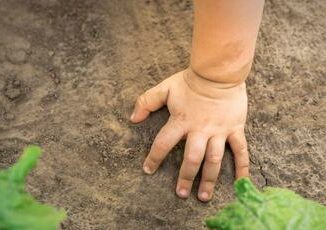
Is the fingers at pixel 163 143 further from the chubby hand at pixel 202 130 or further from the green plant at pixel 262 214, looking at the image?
the green plant at pixel 262 214

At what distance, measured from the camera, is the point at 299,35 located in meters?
1.70

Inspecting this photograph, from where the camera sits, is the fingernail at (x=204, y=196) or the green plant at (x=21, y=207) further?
the fingernail at (x=204, y=196)

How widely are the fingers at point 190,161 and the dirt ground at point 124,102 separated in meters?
0.03

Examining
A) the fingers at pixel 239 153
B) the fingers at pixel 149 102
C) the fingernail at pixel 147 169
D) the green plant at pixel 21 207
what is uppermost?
the green plant at pixel 21 207

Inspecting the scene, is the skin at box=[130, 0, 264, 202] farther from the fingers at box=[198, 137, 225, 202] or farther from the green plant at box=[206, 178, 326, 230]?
the green plant at box=[206, 178, 326, 230]

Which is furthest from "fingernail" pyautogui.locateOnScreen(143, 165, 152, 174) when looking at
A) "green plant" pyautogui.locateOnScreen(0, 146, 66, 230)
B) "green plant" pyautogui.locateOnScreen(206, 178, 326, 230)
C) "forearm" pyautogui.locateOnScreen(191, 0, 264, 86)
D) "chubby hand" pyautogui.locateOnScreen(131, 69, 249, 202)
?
"green plant" pyautogui.locateOnScreen(0, 146, 66, 230)

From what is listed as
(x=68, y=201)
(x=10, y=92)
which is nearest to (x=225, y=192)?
(x=68, y=201)

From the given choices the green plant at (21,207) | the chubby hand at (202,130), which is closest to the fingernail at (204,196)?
the chubby hand at (202,130)

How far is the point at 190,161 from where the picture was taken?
1.37m

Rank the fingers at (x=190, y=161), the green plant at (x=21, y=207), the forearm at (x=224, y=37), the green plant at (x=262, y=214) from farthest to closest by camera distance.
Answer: the fingers at (x=190, y=161) < the forearm at (x=224, y=37) < the green plant at (x=262, y=214) < the green plant at (x=21, y=207)

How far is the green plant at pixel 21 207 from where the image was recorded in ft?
2.43

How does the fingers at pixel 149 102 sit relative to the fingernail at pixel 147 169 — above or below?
above

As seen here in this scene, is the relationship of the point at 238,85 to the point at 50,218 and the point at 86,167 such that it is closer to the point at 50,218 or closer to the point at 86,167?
the point at 86,167

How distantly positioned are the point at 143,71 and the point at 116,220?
17.7 inches
